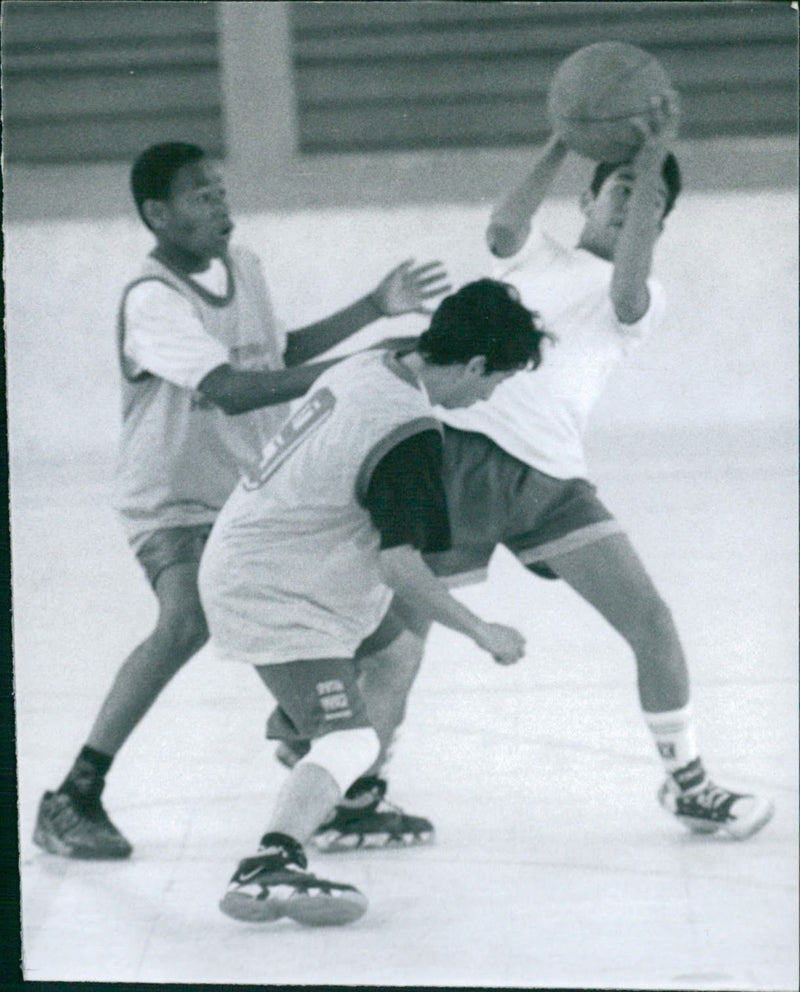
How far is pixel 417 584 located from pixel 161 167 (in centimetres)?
99

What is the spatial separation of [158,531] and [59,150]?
83 cm

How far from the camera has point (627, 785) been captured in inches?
150

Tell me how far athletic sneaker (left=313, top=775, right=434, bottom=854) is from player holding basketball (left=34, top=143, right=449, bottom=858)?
16.5 inches

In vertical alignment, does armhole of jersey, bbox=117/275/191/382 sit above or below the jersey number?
above

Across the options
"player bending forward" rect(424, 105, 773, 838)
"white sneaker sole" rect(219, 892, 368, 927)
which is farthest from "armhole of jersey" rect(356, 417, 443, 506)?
"white sneaker sole" rect(219, 892, 368, 927)

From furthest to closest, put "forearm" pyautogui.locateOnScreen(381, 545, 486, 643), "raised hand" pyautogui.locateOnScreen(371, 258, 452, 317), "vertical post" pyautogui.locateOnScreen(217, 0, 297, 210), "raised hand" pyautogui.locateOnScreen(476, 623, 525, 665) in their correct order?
"vertical post" pyautogui.locateOnScreen(217, 0, 297, 210) → "raised hand" pyautogui.locateOnScreen(371, 258, 452, 317) → "forearm" pyautogui.locateOnScreen(381, 545, 486, 643) → "raised hand" pyautogui.locateOnScreen(476, 623, 525, 665)

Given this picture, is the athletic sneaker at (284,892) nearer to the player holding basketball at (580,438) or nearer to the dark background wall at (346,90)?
the player holding basketball at (580,438)

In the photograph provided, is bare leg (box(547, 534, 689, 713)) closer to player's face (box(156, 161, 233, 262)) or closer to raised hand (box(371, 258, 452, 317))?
raised hand (box(371, 258, 452, 317))

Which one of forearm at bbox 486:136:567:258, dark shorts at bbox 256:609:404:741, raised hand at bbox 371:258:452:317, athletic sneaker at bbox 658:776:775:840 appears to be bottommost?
athletic sneaker at bbox 658:776:775:840

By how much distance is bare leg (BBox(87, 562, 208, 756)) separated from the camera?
12.5ft

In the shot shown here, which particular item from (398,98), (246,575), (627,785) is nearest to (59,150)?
(398,98)

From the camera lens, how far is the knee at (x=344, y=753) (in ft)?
11.7

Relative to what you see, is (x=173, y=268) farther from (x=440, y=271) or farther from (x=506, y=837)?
(x=506, y=837)

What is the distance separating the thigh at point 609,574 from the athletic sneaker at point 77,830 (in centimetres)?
102
